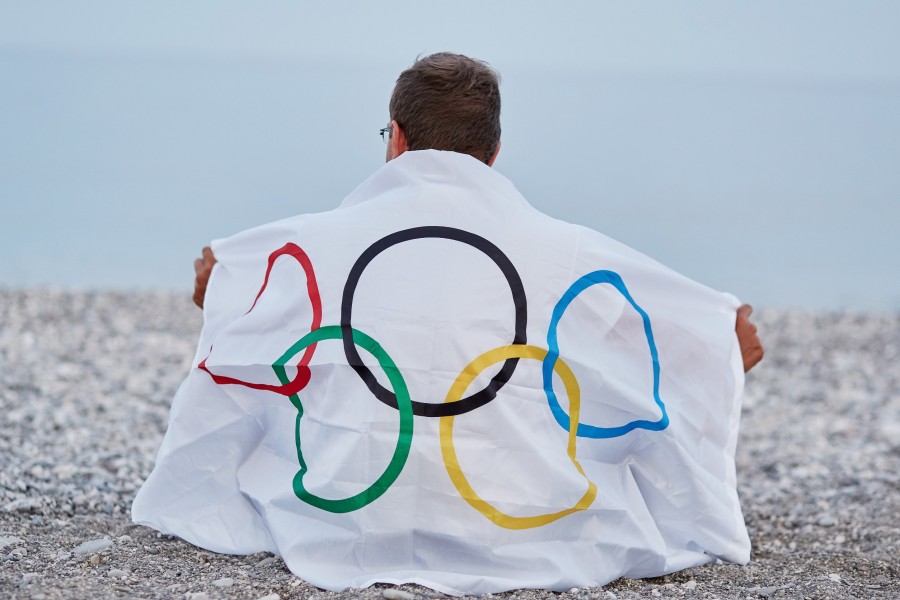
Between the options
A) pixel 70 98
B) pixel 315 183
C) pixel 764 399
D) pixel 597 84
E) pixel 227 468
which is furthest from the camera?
pixel 597 84

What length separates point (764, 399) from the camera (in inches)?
281

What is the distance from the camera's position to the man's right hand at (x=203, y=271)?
353 centimetres

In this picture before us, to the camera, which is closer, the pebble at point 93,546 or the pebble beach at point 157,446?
the pebble beach at point 157,446

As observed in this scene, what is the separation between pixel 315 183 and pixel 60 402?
57.3 feet

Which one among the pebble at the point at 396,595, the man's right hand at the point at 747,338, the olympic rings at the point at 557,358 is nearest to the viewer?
the pebble at the point at 396,595

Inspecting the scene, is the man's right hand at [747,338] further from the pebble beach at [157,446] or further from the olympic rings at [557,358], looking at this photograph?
the pebble beach at [157,446]

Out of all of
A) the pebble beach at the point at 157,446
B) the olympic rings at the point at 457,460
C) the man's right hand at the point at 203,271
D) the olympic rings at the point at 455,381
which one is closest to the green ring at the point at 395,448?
the olympic rings at the point at 455,381

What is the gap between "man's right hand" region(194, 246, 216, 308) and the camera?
3.53 m

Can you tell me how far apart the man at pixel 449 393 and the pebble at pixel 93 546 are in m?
0.17

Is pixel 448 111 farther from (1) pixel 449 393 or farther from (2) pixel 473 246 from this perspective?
(1) pixel 449 393

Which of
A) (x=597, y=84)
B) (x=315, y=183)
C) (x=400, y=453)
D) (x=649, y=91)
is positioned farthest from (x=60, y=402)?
(x=597, y=84)

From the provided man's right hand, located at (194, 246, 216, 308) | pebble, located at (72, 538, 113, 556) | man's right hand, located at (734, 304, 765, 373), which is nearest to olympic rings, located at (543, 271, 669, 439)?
man's right hand, located at (734, 304, 765, 373)

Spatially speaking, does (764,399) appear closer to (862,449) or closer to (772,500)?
(862,449)

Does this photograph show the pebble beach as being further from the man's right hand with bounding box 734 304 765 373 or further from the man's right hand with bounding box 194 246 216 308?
the man's right hand with bounding box 194 246 216 308
